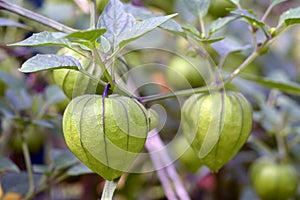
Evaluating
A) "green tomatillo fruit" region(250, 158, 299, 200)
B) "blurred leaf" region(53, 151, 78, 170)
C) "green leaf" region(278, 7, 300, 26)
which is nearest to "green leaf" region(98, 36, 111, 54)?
"green leaf" region(278, 7, 300, 26)

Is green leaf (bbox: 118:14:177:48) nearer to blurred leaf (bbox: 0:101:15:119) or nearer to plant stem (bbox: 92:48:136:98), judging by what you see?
plant stem (bbox: 92:48:136:98)

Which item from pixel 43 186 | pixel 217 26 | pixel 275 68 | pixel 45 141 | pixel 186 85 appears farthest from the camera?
pixel 275 68

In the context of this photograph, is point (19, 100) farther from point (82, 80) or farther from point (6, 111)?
point (82, 80)

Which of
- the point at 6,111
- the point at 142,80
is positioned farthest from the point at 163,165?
the point at 142,80

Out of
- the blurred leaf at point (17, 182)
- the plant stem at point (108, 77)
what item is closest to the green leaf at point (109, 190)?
the plant stem at point (108, 77)

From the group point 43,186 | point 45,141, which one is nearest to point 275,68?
point 45,141

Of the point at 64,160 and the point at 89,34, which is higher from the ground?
the point at 89,34

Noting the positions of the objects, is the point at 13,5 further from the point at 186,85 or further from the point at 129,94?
the point at 186,85

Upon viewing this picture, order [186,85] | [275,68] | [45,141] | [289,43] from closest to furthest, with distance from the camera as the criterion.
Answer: [45,141] → [186,85] → [275,68] → [289,43]
